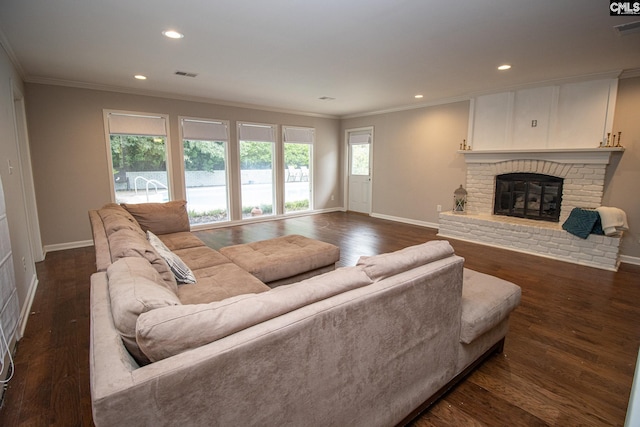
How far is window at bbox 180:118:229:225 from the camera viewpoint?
5.83 m

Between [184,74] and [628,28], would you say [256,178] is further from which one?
[628,28]

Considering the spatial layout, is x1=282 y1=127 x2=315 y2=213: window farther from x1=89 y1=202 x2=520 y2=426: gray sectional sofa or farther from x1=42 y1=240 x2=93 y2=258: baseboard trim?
x1=89 y1=202 x2=520 y2=426: gray sectional sofa

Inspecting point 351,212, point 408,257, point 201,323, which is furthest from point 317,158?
point 201,323

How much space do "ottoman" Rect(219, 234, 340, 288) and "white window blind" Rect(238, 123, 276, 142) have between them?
145 inches

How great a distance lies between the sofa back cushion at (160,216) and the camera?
3.61 metres

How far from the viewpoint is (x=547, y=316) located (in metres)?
2.73

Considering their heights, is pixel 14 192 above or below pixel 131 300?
above

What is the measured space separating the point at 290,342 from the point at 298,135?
6585mm

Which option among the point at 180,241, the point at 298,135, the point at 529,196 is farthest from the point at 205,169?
the point at 529,196

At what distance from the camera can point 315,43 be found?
3072 millimetres

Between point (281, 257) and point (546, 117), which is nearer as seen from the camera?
point (281, 257)

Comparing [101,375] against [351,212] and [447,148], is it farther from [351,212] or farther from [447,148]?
[351,212]

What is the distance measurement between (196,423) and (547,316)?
9.74 feet

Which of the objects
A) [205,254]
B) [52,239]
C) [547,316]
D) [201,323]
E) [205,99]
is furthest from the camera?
[205,99]
